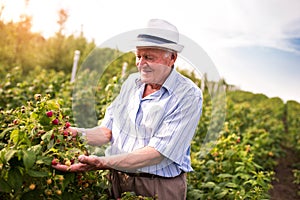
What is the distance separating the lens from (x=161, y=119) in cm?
205

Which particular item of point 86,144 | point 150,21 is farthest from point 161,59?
point 86,144

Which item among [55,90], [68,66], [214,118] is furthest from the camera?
[68,66]

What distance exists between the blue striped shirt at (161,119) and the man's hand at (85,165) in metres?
0.25

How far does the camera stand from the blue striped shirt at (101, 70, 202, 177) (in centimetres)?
203

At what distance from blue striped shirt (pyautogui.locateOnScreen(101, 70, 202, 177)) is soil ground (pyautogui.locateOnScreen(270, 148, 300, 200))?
9.09 feet

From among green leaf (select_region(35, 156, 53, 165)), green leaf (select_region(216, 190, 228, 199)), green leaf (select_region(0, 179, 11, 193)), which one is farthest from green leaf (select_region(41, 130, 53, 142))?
green leaf (select_region(216, 190, 228, 199))

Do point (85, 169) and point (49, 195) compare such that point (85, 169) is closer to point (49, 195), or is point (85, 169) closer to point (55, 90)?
point (49, 195)

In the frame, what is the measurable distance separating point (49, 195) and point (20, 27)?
45.9 ft

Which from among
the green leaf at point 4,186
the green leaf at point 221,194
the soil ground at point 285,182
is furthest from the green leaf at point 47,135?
the soil ground at point 285,182

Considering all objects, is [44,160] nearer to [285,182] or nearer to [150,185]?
[150,185]

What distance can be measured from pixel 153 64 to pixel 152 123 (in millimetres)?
288

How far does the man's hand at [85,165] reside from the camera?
1740 mm

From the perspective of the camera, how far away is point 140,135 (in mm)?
2104

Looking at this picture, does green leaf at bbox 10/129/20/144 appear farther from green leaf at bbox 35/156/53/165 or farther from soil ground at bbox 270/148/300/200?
soil ground at bbox 270/148/300/200
